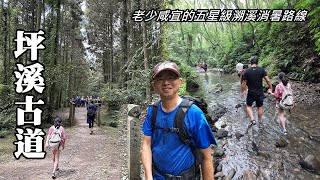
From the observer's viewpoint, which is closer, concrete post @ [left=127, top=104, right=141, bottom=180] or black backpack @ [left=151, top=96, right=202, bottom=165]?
black backpack @ [left=151, top=96, right=202, bottom=165]

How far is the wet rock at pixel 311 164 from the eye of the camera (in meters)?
6.19

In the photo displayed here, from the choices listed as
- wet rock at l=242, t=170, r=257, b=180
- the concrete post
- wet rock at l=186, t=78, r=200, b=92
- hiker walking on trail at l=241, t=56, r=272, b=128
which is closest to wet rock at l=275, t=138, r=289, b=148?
hiker walking on trail at l=241, t=56, r=272, b=128

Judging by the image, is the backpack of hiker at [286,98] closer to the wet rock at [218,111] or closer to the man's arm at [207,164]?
the wet rock at [218,111]

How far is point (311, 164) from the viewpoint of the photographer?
6270 millimetres

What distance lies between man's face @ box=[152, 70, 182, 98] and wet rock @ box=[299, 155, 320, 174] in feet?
17.8

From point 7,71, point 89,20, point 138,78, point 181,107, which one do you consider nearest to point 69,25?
point 89,20

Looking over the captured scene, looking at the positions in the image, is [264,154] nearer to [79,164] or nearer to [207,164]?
[79,164]

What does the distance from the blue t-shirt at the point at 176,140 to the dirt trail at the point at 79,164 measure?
5.00 meters

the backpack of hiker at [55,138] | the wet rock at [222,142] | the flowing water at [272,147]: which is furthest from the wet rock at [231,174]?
the backpack of hiker at [55,138]

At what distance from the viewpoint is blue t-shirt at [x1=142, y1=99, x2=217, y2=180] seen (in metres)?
2.14

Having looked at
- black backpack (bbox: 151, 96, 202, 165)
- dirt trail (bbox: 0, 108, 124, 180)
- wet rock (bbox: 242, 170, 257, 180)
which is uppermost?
black backpack (bbox: 151, 96, 202, 165)

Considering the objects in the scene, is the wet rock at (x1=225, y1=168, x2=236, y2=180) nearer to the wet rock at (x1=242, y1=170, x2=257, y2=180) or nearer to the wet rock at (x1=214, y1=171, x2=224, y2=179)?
the wet rock at (x1=214, y1=171, x2=224, y2=179)

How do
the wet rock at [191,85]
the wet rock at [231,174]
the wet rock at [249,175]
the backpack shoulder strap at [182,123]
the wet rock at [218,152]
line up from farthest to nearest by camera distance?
the wet rock at [191,85] < the wet rock at [218,152] < the wet rock at [231,174] < the wet rock at [249,175] < the backpack shoulder strap at [182,123]

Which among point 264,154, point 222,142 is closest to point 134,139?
point 264,154
